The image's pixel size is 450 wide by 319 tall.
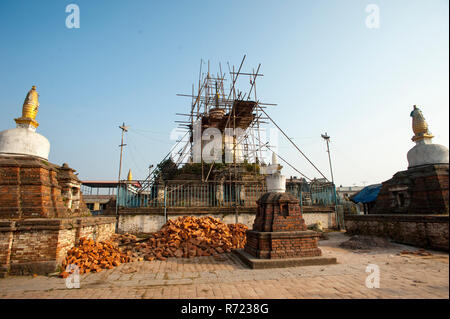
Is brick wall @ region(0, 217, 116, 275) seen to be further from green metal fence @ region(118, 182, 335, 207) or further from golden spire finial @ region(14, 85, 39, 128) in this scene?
green metal fence @ region(118, 182, 335, 207)

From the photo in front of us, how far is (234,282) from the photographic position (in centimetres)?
509

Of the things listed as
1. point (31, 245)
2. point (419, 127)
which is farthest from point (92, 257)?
point (419, 127)

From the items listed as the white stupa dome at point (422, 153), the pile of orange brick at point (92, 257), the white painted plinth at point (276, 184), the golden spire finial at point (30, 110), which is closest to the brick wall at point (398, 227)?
the white stupa dome at point (422, 153)

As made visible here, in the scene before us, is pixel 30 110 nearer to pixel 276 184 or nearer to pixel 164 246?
pixel 164 246

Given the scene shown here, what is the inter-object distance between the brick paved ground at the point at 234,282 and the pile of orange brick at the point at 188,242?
124cm

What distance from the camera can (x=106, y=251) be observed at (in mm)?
7391

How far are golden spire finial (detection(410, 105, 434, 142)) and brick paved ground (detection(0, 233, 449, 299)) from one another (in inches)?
207

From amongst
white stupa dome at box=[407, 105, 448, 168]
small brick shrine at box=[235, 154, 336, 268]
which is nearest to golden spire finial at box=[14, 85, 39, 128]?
small brick shrine at box=[235, 154, 336, 268]

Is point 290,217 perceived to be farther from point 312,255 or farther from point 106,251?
point 106,251

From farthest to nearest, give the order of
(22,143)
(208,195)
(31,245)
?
(208,195), (22,143), (31,245)

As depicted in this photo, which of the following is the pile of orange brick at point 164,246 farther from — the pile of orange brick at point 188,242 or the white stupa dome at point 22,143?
the white stupa dome at point 22,143

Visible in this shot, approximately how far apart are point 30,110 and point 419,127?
15019mm
